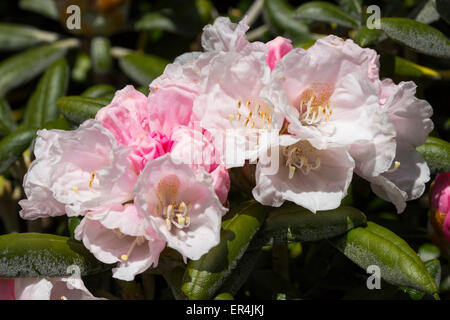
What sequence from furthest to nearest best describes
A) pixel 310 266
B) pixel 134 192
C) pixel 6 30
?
pixel 6 30 < pixel 310 266 < pixel 134 192

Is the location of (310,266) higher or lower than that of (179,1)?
lower

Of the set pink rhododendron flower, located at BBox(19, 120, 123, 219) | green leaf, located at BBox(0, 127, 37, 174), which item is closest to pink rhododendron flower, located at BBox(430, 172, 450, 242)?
pink rhododendron flower, located at BBox(19, 120, 123, 219)

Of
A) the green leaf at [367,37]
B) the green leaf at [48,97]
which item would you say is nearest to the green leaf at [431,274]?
the green leaf at [367,37]

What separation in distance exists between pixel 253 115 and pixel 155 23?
1.12 m

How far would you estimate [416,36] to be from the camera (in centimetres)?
142

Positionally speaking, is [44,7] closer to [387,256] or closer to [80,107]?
[80,107]

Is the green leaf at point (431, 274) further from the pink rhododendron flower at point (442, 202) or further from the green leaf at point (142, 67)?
the green leaf at point (142, 67)

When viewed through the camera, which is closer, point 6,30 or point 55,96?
point 55,96

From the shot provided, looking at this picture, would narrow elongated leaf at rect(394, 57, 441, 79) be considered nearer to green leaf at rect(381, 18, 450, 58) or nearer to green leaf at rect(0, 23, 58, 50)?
green leaf at rect(381, 18, 450, 58)

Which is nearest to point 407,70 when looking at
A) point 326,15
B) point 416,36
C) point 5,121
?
point 416,36

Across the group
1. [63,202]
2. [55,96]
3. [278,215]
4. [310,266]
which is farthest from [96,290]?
[55,96]

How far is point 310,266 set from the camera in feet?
5.19

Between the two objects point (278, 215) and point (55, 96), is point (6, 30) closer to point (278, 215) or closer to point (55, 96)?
point (55, 96)

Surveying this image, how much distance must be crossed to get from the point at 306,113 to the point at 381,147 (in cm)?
15
